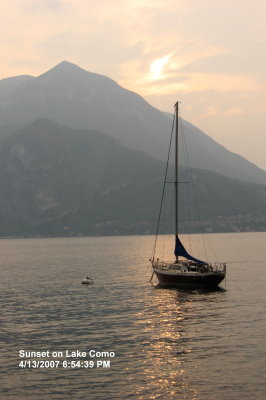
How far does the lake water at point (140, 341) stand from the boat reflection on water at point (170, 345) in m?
0.07

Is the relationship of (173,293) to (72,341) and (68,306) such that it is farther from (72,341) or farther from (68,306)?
(72,341)

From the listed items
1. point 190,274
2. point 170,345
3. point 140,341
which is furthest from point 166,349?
point 190,274

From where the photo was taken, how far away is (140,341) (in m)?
41.4

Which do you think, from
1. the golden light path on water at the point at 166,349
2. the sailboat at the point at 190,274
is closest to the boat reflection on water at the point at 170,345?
the golden light path on water at the point at 166,349

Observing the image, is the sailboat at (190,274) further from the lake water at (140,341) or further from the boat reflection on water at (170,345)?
the boat reflection on water at (170,345)

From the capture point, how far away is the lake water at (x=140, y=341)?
3047 centimetres

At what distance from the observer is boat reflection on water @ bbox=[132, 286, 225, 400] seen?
3036 cm

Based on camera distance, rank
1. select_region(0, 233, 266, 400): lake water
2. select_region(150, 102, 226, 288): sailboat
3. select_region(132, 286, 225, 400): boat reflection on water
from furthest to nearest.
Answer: select_region(150, 102, 226, 288): sailboat
select_region(0, 233, 266, 400): lake water
select_region(132, 286, 225, 400): boat reflection on water

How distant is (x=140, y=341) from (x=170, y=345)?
2668 mm

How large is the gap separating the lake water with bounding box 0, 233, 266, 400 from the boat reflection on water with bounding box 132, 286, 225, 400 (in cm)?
7

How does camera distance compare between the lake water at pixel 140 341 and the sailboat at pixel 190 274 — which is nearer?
the lake water at pixel 140 341

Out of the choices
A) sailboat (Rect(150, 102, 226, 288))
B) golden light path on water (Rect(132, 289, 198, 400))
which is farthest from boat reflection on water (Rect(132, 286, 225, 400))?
sailboat (Rect(150, 102, 226, 288))

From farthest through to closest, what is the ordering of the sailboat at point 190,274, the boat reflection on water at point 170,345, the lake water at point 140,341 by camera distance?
the sailboat at point 190,274, the lake water at point 140,341, the boat reflection on water at point 170,345

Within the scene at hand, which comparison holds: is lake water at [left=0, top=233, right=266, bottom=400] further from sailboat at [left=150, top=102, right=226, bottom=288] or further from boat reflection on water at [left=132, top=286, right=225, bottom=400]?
sailboat at [left=150, top=102, right=226, bottom=288]
